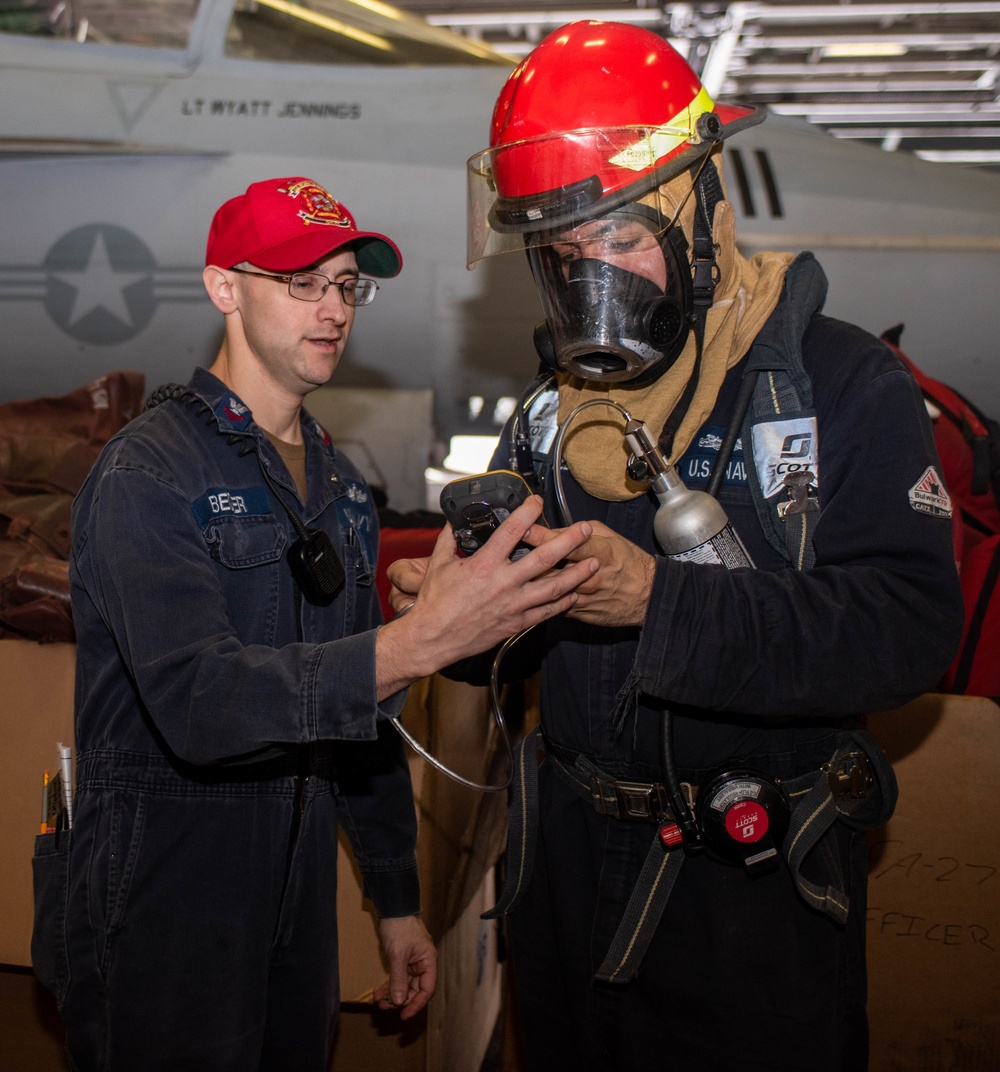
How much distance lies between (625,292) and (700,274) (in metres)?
0.13

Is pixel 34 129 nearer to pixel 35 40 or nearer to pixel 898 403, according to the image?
A: pixel 35 40

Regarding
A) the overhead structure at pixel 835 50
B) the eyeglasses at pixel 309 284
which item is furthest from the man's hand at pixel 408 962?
the overhead structure at pixel 835 50

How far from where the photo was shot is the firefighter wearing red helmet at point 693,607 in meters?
1.25

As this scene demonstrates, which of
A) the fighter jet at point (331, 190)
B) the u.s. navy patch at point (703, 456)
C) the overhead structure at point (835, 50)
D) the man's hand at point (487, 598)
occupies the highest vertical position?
the overhead structure at point (835, 50)

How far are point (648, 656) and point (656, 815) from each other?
0.37 metres

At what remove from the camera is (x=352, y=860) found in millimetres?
2205

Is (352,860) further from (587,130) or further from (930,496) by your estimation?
(587,130)

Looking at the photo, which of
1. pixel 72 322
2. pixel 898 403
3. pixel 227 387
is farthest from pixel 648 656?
pixel 72 322

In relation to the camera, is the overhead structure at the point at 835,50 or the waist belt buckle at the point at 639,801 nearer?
the waist belt buckle at the point at 639,801

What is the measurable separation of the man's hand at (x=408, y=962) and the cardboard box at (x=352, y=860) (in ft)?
0.82

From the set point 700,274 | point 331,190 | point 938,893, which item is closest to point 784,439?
point 700,274

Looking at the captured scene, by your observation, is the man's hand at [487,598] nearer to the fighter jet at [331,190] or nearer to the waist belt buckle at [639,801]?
the waist belt buckle at [639,801]

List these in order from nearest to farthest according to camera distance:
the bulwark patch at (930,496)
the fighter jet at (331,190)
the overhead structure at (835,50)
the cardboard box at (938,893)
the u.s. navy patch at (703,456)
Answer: the bulwark patch at (930,496) → the u.s. navy patch at (703,456) → the cardboard box at (938,893) → the fighter jet at (331,190) → the overhead structure at (835,50)

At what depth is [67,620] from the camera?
7.70ft
